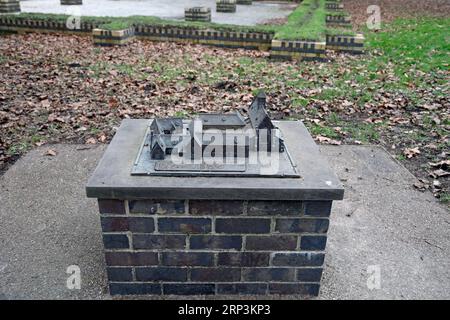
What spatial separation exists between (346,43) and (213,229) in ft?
27.7

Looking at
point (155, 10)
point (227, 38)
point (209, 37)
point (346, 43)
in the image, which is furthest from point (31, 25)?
point (346, 43)

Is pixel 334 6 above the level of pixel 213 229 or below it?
above

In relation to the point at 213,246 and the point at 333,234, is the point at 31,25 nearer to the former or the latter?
the point at 333,234

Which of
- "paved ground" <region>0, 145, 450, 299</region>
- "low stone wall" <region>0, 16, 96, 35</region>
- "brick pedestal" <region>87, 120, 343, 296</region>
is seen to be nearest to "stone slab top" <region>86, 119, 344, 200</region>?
"brick pedestal" <region>87, 120, 343, 296</region>

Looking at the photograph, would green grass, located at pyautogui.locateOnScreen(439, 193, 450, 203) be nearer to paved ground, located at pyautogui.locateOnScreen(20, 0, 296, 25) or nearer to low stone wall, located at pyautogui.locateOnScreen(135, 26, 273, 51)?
low stone wall, located at pyautogui.locateOnScreen(135, 26, 273, 51)

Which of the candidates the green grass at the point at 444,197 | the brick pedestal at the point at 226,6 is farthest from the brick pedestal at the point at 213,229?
the brick pedestal at the point at 226,6

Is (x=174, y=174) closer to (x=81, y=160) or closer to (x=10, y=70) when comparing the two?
(x=81, y=160)

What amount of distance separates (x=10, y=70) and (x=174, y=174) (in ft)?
22.3

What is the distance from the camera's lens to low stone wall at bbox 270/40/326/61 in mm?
8789

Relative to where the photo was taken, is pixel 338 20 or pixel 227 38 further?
pixel 338 20

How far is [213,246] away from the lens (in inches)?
96.4

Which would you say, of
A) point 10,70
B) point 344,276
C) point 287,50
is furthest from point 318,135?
point 10,70

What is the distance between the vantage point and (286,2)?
2205cm

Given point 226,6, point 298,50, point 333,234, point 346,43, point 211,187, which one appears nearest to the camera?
point 211,187
